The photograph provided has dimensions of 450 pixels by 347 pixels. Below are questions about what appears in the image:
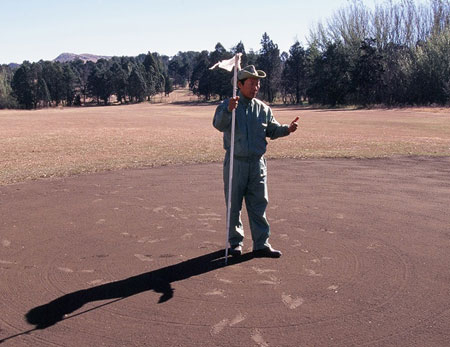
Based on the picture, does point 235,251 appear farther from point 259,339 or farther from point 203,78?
point 203,78

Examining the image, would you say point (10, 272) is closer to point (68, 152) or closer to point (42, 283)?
point (42, 283)

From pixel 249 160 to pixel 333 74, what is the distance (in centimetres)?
7101

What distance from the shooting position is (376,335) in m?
4.48

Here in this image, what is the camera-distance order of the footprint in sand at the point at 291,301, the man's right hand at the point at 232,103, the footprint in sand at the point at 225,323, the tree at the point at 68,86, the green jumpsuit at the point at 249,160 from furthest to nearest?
the tree at the point at 68,86
the green jumpsuit at the point at 249,160
the man's right hand at the point at 232,103
the footprint in sand at the point at 291,301
the footprint in sand at the point at 225,323

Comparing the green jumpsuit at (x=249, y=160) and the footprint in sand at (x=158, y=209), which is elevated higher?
the green jumpsuit at (x=249, y=160)

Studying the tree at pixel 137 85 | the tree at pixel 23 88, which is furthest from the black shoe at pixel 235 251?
the tree at pixel 23 88

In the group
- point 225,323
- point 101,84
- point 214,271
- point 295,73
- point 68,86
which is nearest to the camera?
point 225,323

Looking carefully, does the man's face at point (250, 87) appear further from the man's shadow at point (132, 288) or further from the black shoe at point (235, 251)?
the man's shadow at point (132, 288)

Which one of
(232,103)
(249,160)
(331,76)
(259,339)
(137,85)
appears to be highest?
(137,85)

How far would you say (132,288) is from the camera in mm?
5523

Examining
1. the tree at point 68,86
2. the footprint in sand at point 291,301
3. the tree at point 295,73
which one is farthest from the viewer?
the tree at point 68,86

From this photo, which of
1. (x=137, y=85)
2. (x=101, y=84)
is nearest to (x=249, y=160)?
(x=137, y=85)

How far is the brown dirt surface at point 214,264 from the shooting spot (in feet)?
15.1

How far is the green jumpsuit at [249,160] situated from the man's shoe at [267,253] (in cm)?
5
